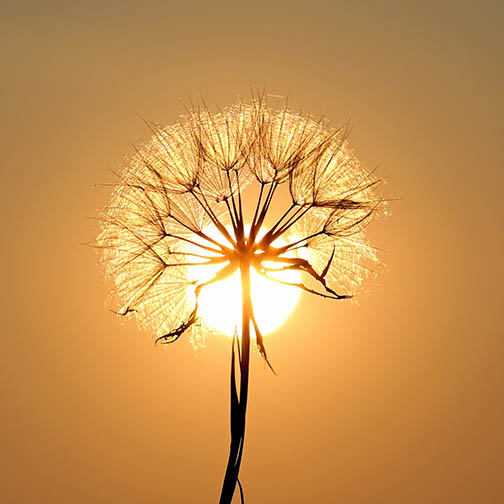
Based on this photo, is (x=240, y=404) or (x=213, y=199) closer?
(x=240, y=404)

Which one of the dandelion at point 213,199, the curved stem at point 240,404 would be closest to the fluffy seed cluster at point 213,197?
the dandelion at point 213,199

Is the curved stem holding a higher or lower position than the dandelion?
lower

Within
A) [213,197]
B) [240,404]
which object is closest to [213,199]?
[213,197]

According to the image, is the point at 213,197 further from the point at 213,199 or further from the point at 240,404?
the point at 240,404

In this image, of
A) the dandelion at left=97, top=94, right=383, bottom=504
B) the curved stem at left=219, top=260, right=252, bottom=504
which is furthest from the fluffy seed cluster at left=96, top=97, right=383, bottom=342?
the curved stem at left=219, top=260, right=252, bottom=504

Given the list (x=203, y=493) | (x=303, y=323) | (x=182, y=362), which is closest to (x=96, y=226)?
(x=182, y=362)

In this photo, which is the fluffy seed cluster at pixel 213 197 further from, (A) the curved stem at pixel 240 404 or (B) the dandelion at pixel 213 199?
(A) the curved stem at pixel 240 404

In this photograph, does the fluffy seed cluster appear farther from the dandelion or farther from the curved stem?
the curved stem

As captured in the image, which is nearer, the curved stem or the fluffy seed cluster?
the curved stem
